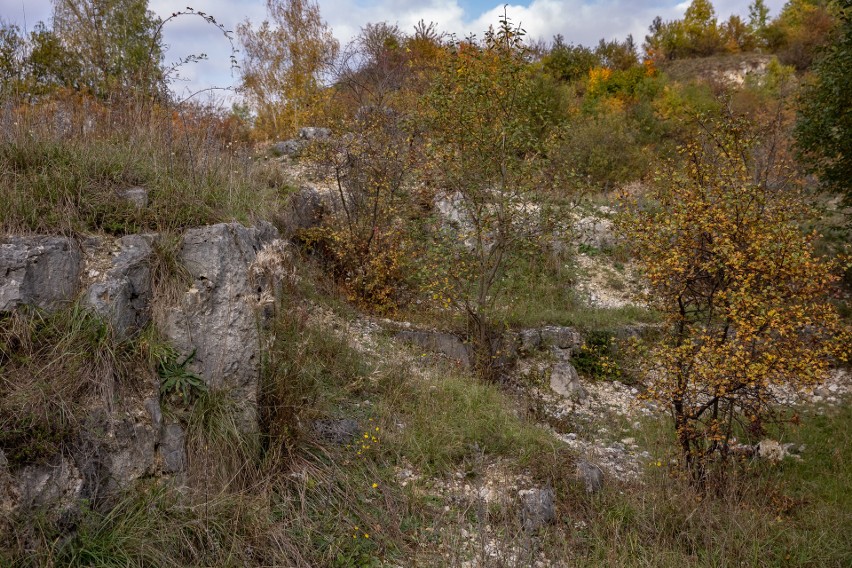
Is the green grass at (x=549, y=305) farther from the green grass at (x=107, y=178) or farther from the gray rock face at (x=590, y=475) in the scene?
the green grass at (x=107, y=178)

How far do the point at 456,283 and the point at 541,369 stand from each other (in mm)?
1896

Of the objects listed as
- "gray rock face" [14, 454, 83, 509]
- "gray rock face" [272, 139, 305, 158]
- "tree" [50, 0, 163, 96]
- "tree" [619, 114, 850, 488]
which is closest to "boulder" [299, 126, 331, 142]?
"gray rock face" [272, 139, 305, 158]

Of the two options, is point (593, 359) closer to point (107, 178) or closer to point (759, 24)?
point (107, 178)

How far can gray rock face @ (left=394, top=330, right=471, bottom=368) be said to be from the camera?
802cm

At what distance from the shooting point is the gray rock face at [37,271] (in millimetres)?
3516

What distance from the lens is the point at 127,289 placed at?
12.7 feet

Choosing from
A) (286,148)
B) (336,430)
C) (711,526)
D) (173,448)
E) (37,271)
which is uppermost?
(286,148)

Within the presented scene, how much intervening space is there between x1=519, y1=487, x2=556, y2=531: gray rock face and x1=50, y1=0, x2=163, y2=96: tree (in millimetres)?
5010

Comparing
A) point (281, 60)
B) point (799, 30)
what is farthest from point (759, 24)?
point (281, 60)

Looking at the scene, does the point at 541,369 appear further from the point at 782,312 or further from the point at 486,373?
the point at 782,312

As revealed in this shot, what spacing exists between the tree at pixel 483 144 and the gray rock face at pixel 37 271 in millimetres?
4193

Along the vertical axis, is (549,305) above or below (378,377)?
below

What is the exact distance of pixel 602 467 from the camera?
5.24 m

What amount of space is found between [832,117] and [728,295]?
→ 5981 mm
